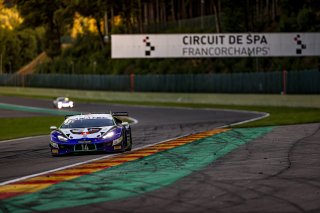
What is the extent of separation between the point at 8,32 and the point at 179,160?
14362 cm

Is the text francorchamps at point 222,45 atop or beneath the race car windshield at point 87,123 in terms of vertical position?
atop

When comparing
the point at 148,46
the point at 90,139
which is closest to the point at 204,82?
the point at 148,46

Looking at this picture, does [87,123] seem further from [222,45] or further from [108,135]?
[222,45]

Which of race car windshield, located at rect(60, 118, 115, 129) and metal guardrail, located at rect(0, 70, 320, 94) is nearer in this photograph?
race car windshield, located at rect(60, 118, 115, 129)

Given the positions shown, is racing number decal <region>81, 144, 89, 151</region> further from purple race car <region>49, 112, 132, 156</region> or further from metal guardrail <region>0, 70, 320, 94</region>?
metal guardrail <region>0, 70, 320, 94</region>

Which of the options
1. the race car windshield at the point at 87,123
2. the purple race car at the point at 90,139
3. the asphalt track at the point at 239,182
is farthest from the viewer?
the race car windshield at the point at 87,123

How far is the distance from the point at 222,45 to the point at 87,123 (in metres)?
34.8

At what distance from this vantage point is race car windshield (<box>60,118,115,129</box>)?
1883cm

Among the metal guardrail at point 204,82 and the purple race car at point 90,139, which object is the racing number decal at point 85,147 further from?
the metal guardrail at point 204,82

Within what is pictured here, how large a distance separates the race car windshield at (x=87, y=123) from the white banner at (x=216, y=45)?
32.3m

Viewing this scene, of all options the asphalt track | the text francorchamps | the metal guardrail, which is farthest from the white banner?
the asphalt track

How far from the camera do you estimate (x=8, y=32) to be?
506 ft

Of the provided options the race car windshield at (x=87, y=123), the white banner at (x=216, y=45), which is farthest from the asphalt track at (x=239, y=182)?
the white banner at (x=216, y=45)

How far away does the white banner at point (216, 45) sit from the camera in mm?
51594
